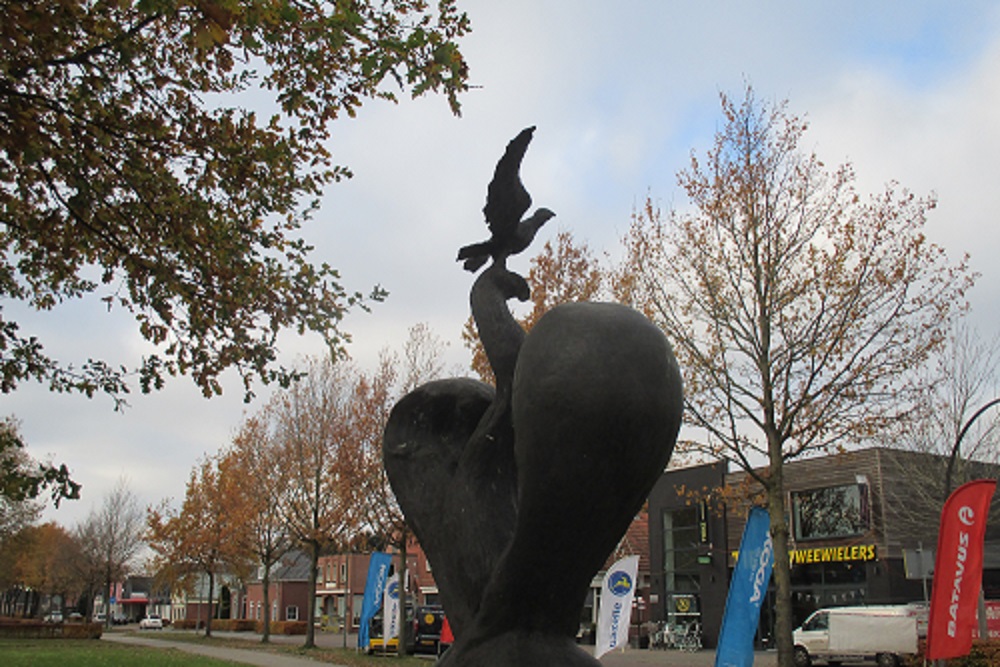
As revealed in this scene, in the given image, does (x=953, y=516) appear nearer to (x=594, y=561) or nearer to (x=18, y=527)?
(x=594, y=561)

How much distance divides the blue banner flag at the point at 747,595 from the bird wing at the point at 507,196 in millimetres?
9221

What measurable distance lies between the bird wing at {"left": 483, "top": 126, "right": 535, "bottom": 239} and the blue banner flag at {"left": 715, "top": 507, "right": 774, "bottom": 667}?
9.22m

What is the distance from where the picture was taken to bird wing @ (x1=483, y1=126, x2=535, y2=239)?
490 centimetres

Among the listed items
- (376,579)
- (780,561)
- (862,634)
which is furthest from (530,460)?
(862,634)

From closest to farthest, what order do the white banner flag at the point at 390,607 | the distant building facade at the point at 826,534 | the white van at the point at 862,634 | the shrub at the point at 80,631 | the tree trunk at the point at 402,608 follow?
the white van at the point at 862,634, the white banner flag at the point at 390,607, the tree trunk at the point at 402,608, the distant building facade at the point at 826,534, the shrub at the point at 80,631

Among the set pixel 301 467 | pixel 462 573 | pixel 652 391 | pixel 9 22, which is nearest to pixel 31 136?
pixel 9 22

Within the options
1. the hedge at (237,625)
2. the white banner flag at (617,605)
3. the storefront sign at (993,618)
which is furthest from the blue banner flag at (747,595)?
the hedge at (237,625)

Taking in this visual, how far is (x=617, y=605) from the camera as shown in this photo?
1559 centimetres

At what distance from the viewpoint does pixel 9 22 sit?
16.7ft

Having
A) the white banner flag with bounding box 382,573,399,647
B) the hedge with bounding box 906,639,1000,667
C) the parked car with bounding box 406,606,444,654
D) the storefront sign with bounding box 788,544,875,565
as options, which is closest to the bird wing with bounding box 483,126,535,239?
the hedge with bounding box 906,639,1000,667

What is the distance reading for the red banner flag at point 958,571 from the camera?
1054 cm

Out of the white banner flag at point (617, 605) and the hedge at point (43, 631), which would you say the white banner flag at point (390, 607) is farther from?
the hedge at point (43, 631)

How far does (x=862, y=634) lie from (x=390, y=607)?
12.3 meters

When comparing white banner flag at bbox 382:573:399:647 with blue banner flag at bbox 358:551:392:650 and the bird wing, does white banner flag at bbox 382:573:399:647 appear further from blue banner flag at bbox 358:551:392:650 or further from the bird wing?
the bird wing
